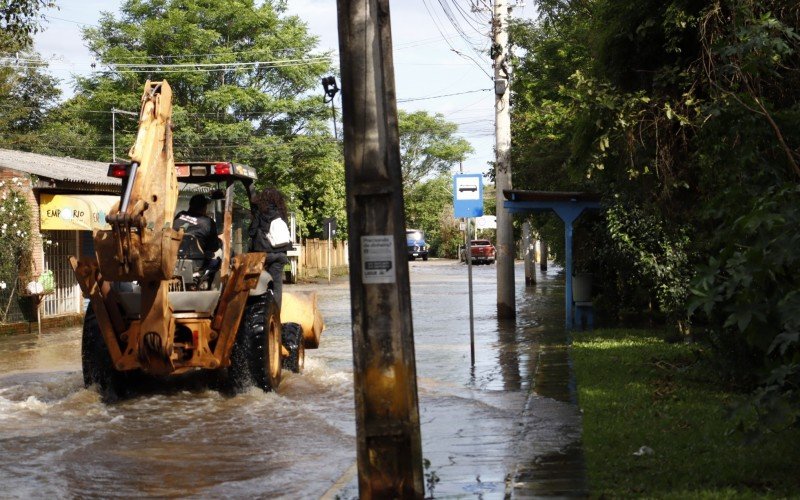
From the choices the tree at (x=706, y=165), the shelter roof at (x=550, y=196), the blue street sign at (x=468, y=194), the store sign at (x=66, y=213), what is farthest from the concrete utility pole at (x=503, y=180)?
the store sign at (x=66, y=213)

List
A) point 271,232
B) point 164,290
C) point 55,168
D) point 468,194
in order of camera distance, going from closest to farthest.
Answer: point 164,290 → point 271,232 → point 468,194 → point 55,168

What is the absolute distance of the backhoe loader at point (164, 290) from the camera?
10.6 metres

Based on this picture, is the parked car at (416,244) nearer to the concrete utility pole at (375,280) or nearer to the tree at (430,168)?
the tree at (430,168)

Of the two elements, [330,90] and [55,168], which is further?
[330,90]

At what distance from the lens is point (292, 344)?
14156 mm

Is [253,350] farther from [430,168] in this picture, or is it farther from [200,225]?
[430,168]

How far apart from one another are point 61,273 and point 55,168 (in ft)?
9.25

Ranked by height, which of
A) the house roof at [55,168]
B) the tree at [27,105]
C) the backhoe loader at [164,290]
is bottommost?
the backhoe loader at [164,290]

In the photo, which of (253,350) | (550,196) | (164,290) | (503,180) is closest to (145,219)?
(164,290)

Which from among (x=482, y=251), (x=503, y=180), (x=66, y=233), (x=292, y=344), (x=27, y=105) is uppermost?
(x=27, y=105)

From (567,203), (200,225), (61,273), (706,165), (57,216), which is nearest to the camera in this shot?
(706,165)

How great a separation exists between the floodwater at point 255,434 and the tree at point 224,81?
3162 cm

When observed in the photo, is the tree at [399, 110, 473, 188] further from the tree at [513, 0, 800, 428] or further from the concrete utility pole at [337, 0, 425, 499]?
the concrete utility pole at [337, 0, 425, 499]

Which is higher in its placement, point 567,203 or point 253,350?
point 567,203
